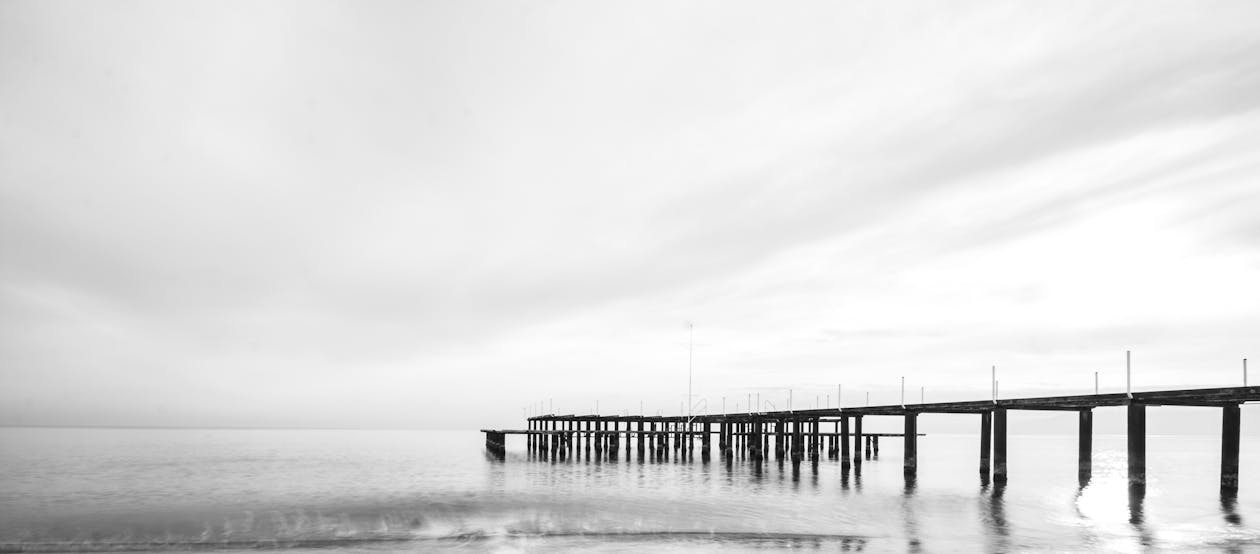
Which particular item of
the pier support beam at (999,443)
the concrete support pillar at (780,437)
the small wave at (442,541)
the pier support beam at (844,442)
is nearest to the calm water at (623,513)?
the small wave at (442,541)

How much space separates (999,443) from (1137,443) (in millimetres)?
7971

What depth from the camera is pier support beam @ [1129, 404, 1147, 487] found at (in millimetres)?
33531

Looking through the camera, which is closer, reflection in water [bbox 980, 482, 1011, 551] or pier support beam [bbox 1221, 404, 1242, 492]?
reflection in water [bbox 980, 482, 1011, 551]

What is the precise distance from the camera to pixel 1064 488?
53.2 meters

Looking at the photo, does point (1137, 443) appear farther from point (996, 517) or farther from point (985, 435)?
point (985, 435)

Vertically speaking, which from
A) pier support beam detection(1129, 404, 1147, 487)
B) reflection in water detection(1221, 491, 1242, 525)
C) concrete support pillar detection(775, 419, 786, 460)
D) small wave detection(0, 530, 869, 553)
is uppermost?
pier support beam detection(1129, 404, 1147, 487)

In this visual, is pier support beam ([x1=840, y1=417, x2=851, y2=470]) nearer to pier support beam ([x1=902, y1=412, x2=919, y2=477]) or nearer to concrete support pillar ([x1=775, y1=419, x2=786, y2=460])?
pier support beam ([x1=902, y1=412, x2=919, y2=477])

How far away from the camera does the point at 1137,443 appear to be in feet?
113

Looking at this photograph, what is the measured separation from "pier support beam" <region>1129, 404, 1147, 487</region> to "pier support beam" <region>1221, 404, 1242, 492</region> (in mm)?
2680

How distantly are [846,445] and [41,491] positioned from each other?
4857 cm

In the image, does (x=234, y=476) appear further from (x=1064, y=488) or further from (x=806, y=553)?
(x=1064, y=488)

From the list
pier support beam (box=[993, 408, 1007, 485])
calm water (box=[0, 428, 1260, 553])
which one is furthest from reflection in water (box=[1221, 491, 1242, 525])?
pier support beam (box=[993, 408, 1007, 485])

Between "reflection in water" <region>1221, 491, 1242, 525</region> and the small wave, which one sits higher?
the small wave

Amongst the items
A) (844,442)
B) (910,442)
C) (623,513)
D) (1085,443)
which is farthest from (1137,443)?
(844,442)
